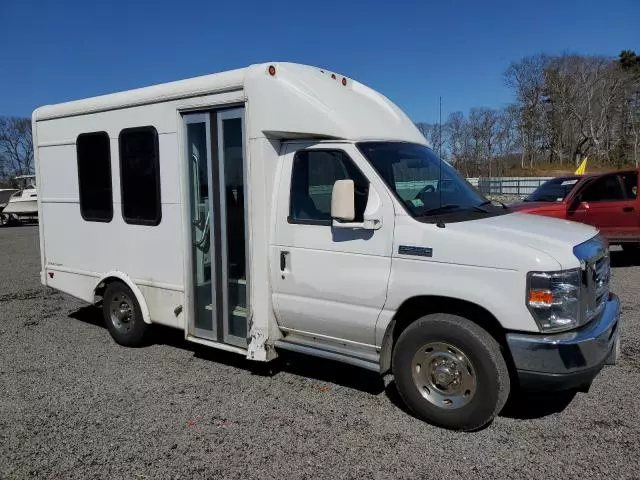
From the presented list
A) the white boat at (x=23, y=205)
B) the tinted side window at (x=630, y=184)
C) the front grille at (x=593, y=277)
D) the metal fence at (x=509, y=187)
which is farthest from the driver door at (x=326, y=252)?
the metal fence at (x=509, y=187)

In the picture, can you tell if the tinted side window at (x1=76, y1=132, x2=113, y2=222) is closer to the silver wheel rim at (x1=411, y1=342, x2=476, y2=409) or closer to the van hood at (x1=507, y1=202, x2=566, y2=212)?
the silver wheel rim at (x1=411, y1=342, x2=476, y2=409)

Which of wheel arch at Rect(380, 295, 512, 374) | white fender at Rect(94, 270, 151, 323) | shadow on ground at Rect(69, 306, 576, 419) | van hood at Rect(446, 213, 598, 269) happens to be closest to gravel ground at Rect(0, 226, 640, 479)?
shadow on ground at Rect(69, 306, 576, 419)

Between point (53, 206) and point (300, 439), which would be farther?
point (53, 206)

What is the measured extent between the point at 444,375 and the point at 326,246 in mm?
1357

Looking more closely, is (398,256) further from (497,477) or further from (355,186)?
(497,477)

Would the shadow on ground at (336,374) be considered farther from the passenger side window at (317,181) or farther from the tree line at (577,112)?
the tree line at (577,112)

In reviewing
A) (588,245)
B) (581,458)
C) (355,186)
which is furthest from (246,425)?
(588,245)

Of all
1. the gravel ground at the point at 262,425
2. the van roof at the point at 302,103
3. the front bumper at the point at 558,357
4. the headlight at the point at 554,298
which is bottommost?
the gravel ground at the point at 262,425

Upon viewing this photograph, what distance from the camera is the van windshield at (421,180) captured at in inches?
169

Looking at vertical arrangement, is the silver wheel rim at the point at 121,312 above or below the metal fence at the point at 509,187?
below

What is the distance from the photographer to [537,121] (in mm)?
67812

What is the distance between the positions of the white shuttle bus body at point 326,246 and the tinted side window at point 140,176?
0.06 feet

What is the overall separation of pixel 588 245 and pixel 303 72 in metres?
2.70

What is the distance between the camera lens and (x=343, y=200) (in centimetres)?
405
